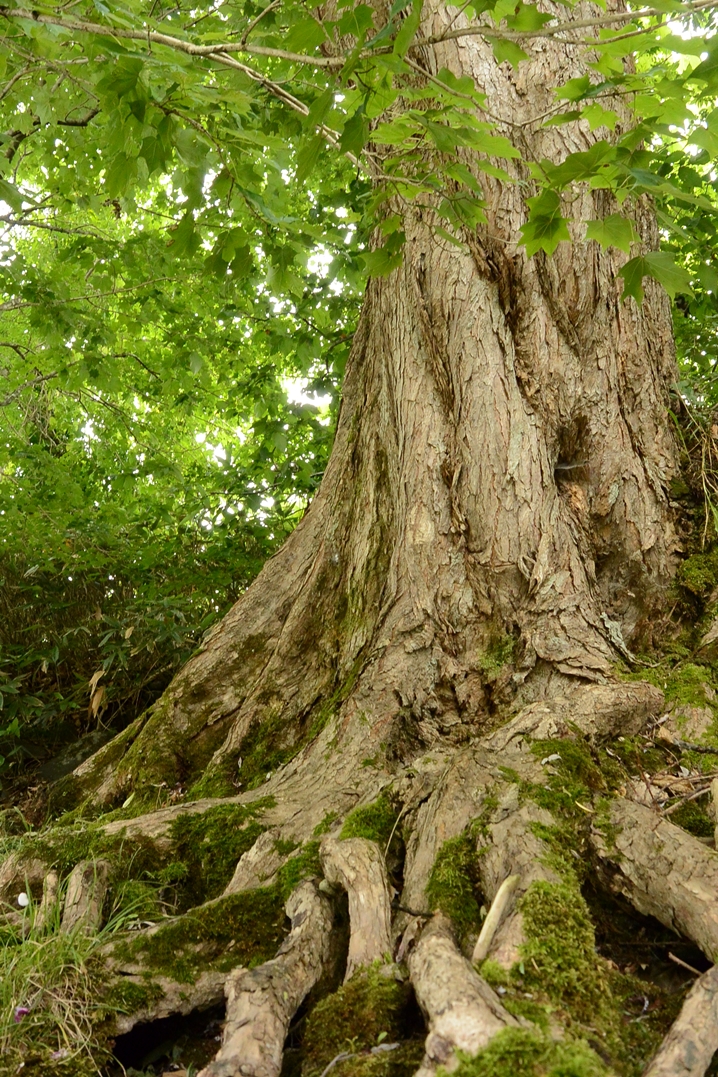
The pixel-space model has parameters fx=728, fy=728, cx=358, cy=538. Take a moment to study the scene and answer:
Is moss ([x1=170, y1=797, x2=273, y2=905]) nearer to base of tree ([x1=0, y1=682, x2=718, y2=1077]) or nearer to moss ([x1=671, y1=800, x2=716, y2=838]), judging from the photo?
base of tree ([x1=0, y1=682, x2=718, y2=1077])

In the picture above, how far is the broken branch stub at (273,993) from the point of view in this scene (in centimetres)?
154

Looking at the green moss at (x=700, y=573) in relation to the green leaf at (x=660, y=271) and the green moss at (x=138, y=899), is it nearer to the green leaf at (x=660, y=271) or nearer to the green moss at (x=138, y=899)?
the green leaf at (x=660, y=271)

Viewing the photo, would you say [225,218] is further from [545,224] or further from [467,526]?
[467,526]

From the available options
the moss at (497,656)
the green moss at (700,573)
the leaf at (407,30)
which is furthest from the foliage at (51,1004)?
the green moss at (700,573)

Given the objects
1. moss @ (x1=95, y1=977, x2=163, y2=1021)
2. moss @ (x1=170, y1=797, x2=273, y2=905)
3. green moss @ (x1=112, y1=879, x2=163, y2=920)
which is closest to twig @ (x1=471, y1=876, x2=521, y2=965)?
moss @ (x1=95, y1=977, x2=163, y2=1021)

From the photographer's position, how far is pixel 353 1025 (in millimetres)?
1654

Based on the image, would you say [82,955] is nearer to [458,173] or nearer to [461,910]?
[461,910]

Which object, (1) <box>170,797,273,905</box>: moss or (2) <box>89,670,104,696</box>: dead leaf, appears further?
(2) <box>89,670,104,696</box>: dead leaf

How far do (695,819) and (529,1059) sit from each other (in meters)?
1.31

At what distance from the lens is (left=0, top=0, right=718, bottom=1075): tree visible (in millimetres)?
1891

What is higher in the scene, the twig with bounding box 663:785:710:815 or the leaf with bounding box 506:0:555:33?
the leaf with bounding box 506:0:555:33

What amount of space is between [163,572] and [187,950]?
3.93 m

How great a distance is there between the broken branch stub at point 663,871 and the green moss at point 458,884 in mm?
373

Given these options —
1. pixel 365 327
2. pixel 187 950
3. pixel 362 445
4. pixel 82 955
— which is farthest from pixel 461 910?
pixel 365 327
